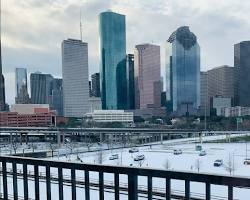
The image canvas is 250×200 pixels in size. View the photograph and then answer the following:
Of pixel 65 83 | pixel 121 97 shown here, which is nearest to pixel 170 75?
pixel 121 97

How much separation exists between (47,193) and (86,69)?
75011 mm

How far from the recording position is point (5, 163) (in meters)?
1.85

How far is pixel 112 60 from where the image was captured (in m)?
71.7

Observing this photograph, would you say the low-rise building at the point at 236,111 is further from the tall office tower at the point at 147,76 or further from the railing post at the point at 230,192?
the railing post at the point at 230,192

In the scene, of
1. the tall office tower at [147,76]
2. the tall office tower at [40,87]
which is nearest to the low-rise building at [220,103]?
the tall office tower at [147,76]

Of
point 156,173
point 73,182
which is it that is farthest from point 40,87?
point 156,173

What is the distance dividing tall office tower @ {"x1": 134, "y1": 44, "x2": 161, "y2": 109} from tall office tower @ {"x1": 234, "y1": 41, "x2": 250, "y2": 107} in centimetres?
1675

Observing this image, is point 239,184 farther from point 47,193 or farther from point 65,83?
point 65,83

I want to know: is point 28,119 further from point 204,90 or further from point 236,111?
point 204,90

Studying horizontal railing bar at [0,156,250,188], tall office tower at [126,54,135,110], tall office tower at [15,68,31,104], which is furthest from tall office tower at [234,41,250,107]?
horizontal railing bar at [0,156,250,188]

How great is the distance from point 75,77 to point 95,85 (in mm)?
5390

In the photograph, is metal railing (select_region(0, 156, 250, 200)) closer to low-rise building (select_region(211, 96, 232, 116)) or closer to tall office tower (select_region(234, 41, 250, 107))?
low-rise building (select_region(211, 96, 232, 116))

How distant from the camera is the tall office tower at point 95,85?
73938mm

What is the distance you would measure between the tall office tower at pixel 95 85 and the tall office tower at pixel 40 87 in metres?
9.91
